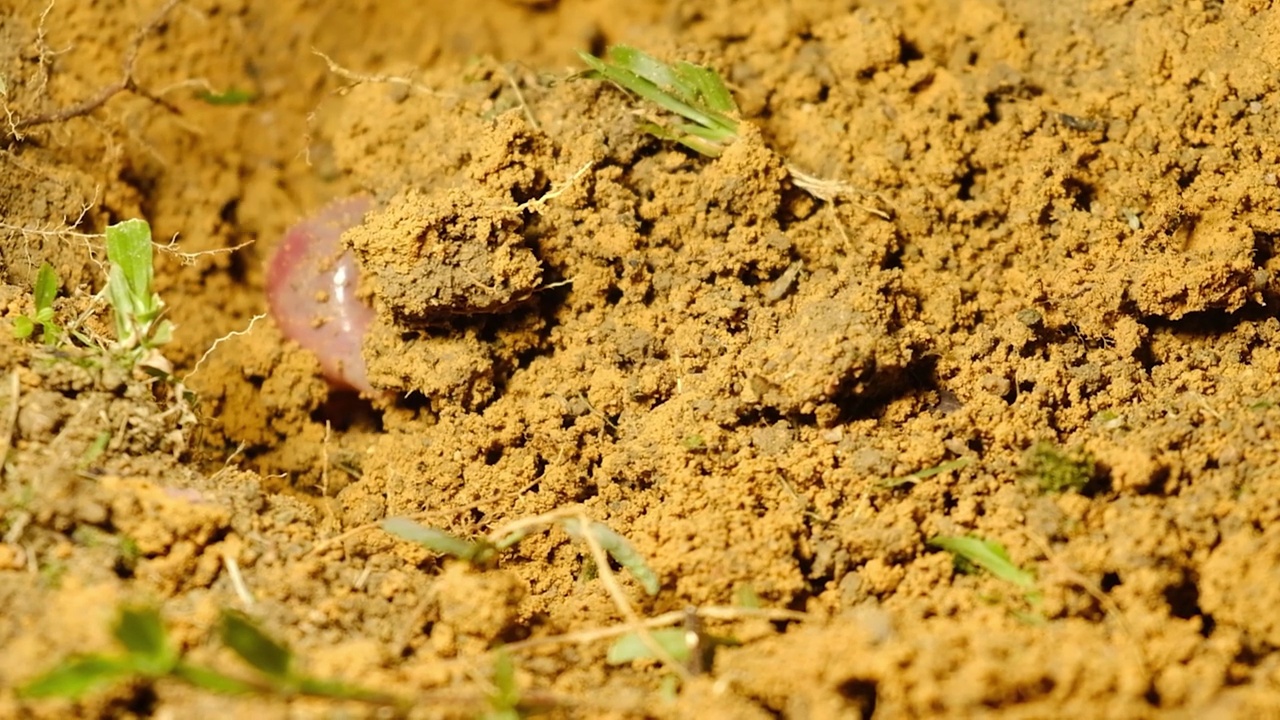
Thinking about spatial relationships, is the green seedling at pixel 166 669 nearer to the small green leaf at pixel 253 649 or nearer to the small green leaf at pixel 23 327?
the small green leaf at pixel 253 649

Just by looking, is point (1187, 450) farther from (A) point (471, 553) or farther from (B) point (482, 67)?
(B) point (482, 67)

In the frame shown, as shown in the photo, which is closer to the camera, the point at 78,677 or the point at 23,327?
the point at 78,677

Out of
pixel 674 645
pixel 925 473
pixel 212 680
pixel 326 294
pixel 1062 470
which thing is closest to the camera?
pixel 212 680

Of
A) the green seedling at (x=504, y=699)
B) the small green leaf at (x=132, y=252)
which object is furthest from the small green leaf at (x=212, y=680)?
the small green leaf at (x=132, y=252)

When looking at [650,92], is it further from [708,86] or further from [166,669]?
[166,669]

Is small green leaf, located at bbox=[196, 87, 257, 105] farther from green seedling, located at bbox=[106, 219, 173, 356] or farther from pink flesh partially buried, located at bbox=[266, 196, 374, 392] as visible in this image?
green seedling, located at bbox=[106, 219, 173, 356]

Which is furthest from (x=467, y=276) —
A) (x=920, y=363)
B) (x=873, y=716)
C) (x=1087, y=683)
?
(x=1087, y=683)

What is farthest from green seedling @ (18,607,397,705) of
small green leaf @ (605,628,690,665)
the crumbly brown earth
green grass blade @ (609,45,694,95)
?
green grass blade @ (609,45,694,95)

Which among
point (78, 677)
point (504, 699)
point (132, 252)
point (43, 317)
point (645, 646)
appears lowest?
point (645, 646)

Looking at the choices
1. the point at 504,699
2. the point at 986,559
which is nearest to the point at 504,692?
the point at 504,699
